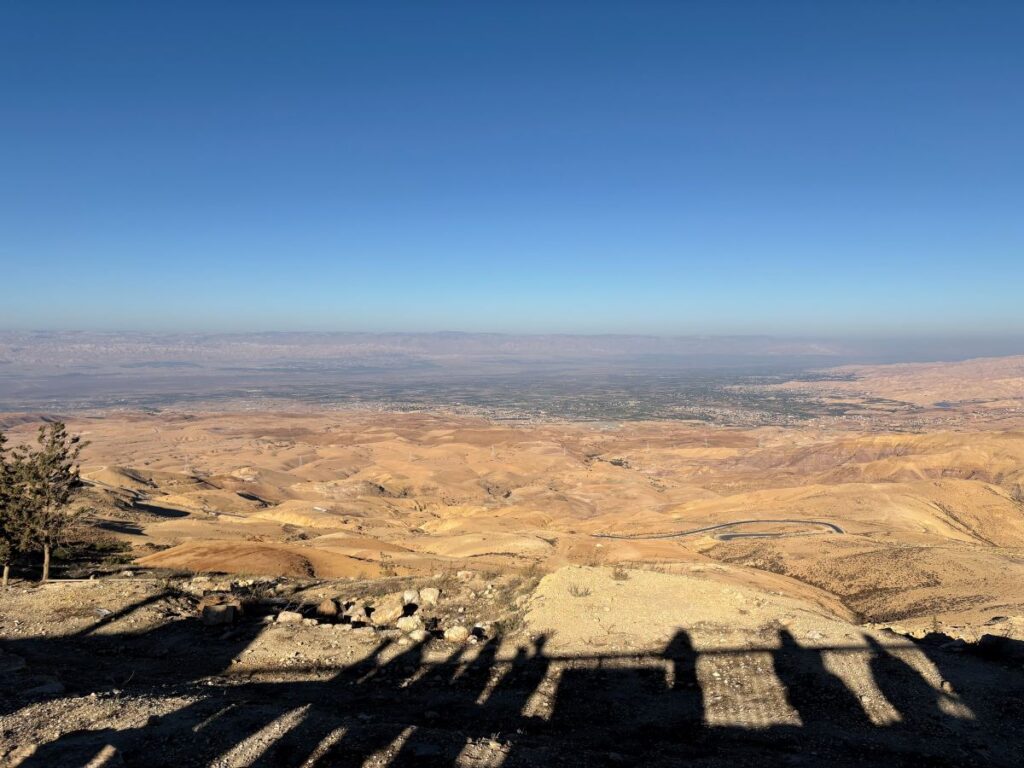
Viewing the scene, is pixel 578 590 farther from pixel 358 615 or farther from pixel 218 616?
pixel 218 616

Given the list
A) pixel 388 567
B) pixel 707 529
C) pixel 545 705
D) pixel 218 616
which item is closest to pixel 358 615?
pixel 218 616

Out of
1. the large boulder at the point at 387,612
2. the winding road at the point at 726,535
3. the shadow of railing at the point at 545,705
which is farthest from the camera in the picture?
the winding road at the point at 726,535

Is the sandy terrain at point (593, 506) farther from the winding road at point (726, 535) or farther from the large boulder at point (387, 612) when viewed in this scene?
the large boulder at point (387, 612)

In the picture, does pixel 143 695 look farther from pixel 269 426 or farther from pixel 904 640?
pixel 269 426

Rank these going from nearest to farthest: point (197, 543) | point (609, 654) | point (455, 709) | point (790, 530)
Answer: point (455, 709) → point (609, 654) → point (197, 543) → point (790, 530)

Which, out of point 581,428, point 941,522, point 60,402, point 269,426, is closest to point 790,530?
point 941,522

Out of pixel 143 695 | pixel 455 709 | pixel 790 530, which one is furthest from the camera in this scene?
pixel 790 530

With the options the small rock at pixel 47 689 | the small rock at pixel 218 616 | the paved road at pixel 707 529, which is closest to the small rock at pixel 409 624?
the small rock at pixel 218 616
